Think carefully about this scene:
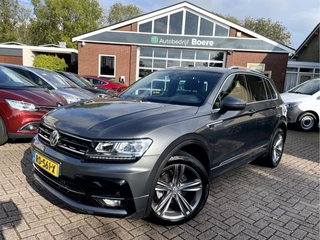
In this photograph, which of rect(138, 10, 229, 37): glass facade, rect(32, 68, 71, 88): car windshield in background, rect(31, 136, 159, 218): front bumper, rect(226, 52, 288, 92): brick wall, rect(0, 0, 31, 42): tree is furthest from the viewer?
rect(0, 0, 31, 42): tree

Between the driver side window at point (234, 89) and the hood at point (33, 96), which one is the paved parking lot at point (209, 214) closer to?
the hood at point (33, 96)

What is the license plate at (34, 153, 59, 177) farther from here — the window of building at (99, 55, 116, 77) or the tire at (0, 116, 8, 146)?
the window of building at (99, 55, 116, 77)

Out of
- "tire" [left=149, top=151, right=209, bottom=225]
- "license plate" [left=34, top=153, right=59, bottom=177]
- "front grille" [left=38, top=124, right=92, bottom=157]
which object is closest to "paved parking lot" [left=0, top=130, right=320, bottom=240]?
"tire" [left=149, top=151, right=209, bottom=225]

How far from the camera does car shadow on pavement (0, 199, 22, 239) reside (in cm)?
247

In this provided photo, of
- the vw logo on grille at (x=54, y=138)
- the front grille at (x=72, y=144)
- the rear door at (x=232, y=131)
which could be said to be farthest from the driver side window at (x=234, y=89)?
the vw logo on grille at (x=54, y=138)

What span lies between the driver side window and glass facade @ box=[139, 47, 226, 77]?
49.4 ft

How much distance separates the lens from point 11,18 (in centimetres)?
4166

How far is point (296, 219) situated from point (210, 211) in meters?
1.06

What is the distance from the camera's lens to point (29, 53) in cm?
2434

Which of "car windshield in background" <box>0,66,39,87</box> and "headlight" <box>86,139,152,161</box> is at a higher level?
"car windshield in background" <box>0,66,39,87</box>

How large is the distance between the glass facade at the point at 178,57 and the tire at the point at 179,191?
16249 millimetres

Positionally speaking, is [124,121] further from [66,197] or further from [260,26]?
[260,26]

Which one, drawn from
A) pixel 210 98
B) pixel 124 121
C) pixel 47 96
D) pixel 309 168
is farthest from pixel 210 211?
pixel 47 96

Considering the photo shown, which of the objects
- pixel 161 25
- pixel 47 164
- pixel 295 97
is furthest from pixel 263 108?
pixel 161 25
